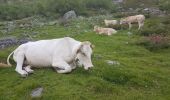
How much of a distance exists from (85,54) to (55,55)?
127 cm

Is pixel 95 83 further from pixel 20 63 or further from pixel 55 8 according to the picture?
pixel 55 8

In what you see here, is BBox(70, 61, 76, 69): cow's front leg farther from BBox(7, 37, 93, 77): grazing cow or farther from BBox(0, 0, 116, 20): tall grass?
BBox(0, 0, 116, 20): tall grass

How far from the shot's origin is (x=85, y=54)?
14.6 m

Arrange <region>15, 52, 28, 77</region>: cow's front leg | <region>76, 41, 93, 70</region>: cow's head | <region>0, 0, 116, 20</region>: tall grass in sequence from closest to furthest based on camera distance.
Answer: <region>76, 41, 93, 70</region>: cow's head → <region>15, 52, 28, 77</region>: cow's front leg → <region>0, 0, 116, 20</region>: tall grass

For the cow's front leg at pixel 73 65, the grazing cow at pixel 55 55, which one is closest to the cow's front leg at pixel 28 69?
the grazing cow at pixel 55 55

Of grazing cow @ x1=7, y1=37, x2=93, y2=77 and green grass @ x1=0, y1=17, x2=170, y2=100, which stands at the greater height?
grazing cow @ x1=7, y1=37, x2=93, y2=77

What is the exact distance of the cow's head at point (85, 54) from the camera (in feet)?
47.9

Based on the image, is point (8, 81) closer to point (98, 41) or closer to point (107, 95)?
point (107, 95)

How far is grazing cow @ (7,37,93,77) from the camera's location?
A: 48.3 feet

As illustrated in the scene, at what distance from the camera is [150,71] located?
16.9 metres

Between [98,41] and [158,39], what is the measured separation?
542 centimetres

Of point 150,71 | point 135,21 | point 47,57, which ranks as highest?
point 47,57

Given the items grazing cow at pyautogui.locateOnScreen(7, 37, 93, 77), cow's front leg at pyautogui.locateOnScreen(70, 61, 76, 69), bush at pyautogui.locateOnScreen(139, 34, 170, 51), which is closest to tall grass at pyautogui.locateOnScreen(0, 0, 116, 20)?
bush at pyautogui.locateOnScreen(139, 34, 170, 51)

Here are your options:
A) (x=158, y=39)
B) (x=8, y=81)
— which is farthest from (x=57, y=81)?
(x=158, y=39)
